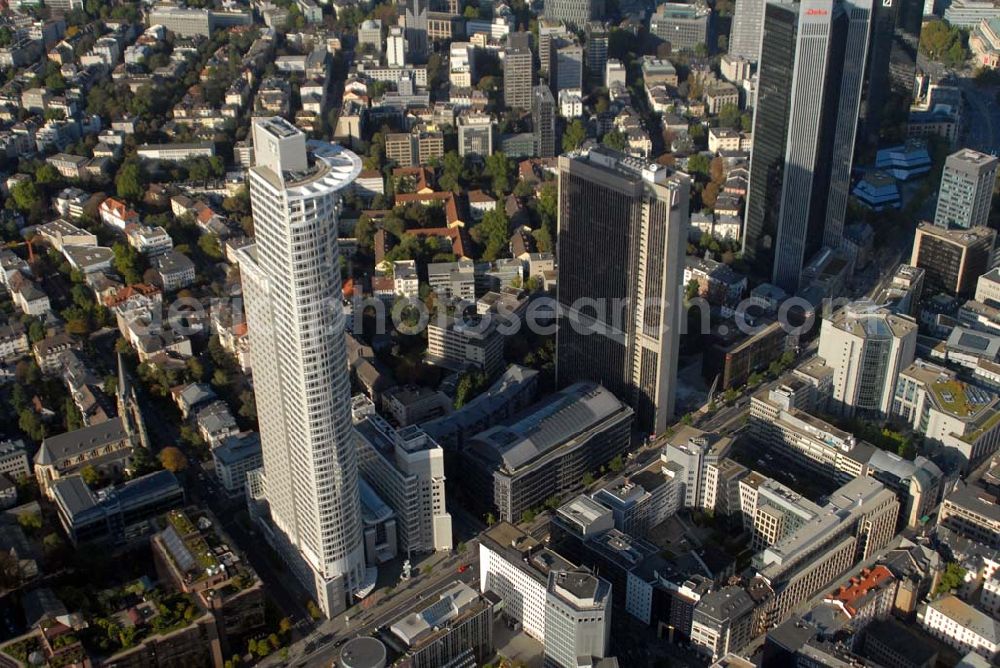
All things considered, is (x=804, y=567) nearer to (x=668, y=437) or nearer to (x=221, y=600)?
(x=668, y=437)

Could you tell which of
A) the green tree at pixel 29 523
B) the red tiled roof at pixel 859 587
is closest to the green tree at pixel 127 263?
the green tree at pixel 29 523

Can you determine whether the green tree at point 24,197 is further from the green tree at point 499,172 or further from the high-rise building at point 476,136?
the green tree at point 499,172

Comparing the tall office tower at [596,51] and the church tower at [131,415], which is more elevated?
the tall office tower at [596,51]

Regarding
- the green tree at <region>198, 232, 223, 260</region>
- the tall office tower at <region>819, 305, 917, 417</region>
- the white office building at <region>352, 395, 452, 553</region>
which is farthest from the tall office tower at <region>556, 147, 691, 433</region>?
the green tree at <region>198, 232, 223, 260</region>

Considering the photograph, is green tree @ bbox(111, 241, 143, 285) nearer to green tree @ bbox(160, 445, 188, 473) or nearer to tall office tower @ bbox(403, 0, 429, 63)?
green tree @ bbox(160, 445, 188, 473)

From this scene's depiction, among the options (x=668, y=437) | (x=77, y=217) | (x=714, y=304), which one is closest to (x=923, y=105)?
(x=714, y=304)
